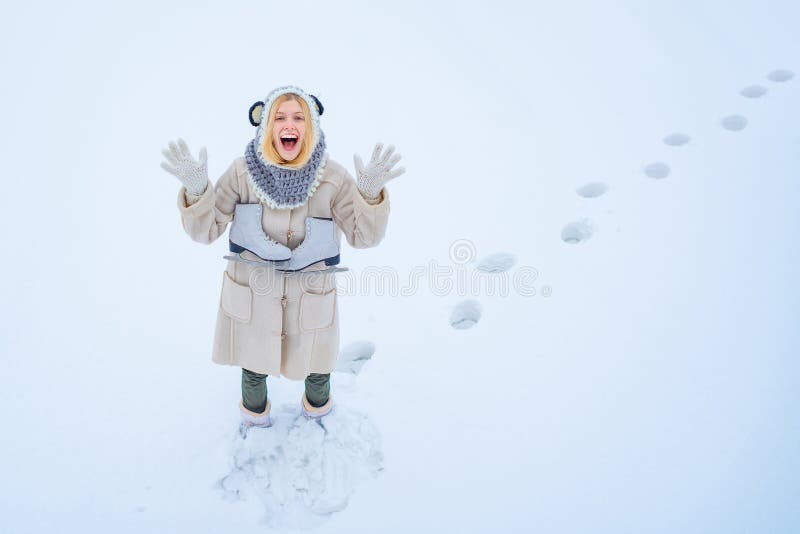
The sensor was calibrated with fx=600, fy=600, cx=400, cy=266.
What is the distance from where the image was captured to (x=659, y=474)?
2404mm

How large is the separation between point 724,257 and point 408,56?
2883mm

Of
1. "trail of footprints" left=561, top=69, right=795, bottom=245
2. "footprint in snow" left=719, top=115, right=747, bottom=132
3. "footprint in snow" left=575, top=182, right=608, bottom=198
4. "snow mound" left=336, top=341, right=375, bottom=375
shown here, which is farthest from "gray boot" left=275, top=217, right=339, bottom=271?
"footprint in snow" left=719, top=115, right=747, bottom=132

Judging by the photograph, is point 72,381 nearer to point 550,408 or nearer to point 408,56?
point 550,408

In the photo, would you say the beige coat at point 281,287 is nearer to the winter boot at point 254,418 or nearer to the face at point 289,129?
the face at point 289,129

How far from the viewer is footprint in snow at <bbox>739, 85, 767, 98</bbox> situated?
4.32 metres

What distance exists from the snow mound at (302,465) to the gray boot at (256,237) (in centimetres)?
83

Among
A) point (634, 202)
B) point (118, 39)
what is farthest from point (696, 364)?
point (118, 39)

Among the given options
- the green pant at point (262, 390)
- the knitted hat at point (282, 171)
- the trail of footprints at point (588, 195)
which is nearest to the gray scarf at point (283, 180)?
the knitted hat at point (282, 171)

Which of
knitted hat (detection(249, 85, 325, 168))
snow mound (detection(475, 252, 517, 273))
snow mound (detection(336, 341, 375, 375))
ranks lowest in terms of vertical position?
snow mound (detection(336, 341, 375, 375))

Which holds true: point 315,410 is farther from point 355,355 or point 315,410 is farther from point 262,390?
point 355,355

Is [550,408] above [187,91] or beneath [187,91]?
beneath

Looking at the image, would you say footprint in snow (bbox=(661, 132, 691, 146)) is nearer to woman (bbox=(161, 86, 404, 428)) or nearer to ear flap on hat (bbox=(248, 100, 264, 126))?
woman (bbox=(161, 86, 404, 428))

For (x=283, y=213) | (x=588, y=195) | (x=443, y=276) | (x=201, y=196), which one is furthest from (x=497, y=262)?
(x=201, y=196)

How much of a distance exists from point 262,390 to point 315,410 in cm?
24
